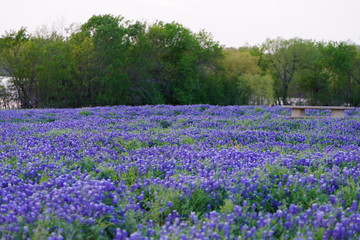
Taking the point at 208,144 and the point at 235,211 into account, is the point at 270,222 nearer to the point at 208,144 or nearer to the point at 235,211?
the point at 235,211

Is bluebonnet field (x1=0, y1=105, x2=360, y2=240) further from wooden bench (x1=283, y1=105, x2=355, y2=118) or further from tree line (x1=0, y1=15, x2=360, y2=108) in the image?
tree line (x1=0, y1=15, x2=360, y2=108)

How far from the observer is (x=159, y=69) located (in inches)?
1829

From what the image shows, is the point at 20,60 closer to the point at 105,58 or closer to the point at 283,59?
the point at 105,58

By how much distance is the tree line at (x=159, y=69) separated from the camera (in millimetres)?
36062

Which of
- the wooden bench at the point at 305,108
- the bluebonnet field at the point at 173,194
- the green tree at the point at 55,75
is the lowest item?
the bluebonnet field at the point at 173,194

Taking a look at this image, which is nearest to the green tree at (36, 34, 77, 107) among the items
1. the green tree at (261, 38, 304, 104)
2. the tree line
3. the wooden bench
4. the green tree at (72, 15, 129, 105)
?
the tree line

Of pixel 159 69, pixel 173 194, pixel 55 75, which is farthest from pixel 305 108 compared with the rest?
pixel 159 69

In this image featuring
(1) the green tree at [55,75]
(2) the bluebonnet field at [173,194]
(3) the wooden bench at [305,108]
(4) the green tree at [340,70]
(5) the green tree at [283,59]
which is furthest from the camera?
(5) the green tree at [283,59]

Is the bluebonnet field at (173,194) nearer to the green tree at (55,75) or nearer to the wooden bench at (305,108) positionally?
the wooden bench at (305,108)

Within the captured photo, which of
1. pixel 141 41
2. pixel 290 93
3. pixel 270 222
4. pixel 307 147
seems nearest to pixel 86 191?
pixel 270 222

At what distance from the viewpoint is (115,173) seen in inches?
213

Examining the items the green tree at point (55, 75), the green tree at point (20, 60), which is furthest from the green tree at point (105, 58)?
the green tree at point (20, 60)

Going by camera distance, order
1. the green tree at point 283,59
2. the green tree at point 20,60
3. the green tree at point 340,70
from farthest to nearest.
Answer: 1. the green tree at point 283,59
2. the green tree at point 340,70
3. the green tree at point 20,60

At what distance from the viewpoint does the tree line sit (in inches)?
1420
